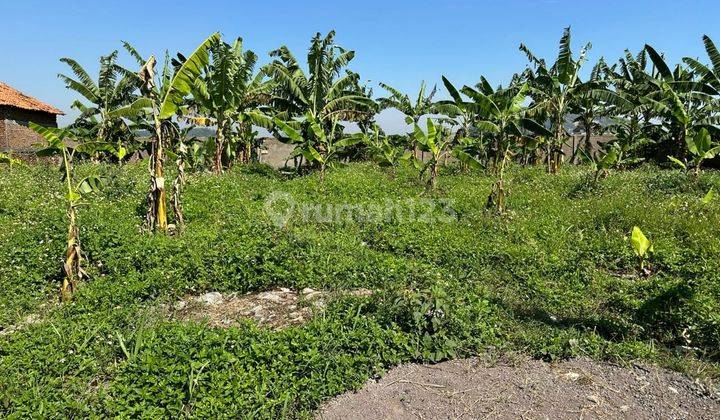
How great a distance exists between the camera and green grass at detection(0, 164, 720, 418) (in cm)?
341

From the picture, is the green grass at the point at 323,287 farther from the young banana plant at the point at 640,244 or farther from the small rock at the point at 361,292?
the young banana plant at the point at 640,244

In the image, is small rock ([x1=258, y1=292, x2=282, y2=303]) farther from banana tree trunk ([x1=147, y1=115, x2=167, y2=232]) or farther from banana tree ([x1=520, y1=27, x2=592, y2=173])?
banana tree ([x1=520, y1=27, x2=592, y2=173])

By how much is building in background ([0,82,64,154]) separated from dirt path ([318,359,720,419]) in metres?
20.5

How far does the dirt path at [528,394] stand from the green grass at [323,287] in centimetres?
15

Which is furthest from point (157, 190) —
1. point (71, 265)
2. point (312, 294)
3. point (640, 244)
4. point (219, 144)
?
point (219, 144)

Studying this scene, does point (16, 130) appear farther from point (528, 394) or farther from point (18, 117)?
point (528, 394)

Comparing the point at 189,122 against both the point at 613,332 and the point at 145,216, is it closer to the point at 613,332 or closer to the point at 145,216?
the point at 145,216

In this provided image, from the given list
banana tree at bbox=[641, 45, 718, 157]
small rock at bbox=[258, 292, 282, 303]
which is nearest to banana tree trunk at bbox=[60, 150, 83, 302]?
small rock at bbox=[258, 292, 282, 303]

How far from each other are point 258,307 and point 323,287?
844 mm

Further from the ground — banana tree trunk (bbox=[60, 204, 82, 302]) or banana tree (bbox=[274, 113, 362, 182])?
banana tree (bbox=[274, 113, 362, 182])

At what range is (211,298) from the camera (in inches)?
211

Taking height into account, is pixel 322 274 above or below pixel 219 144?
below

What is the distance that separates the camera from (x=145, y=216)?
7.75 meters

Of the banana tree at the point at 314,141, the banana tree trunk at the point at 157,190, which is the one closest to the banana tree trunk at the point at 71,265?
the banana tree trunk at the point at 157,190
